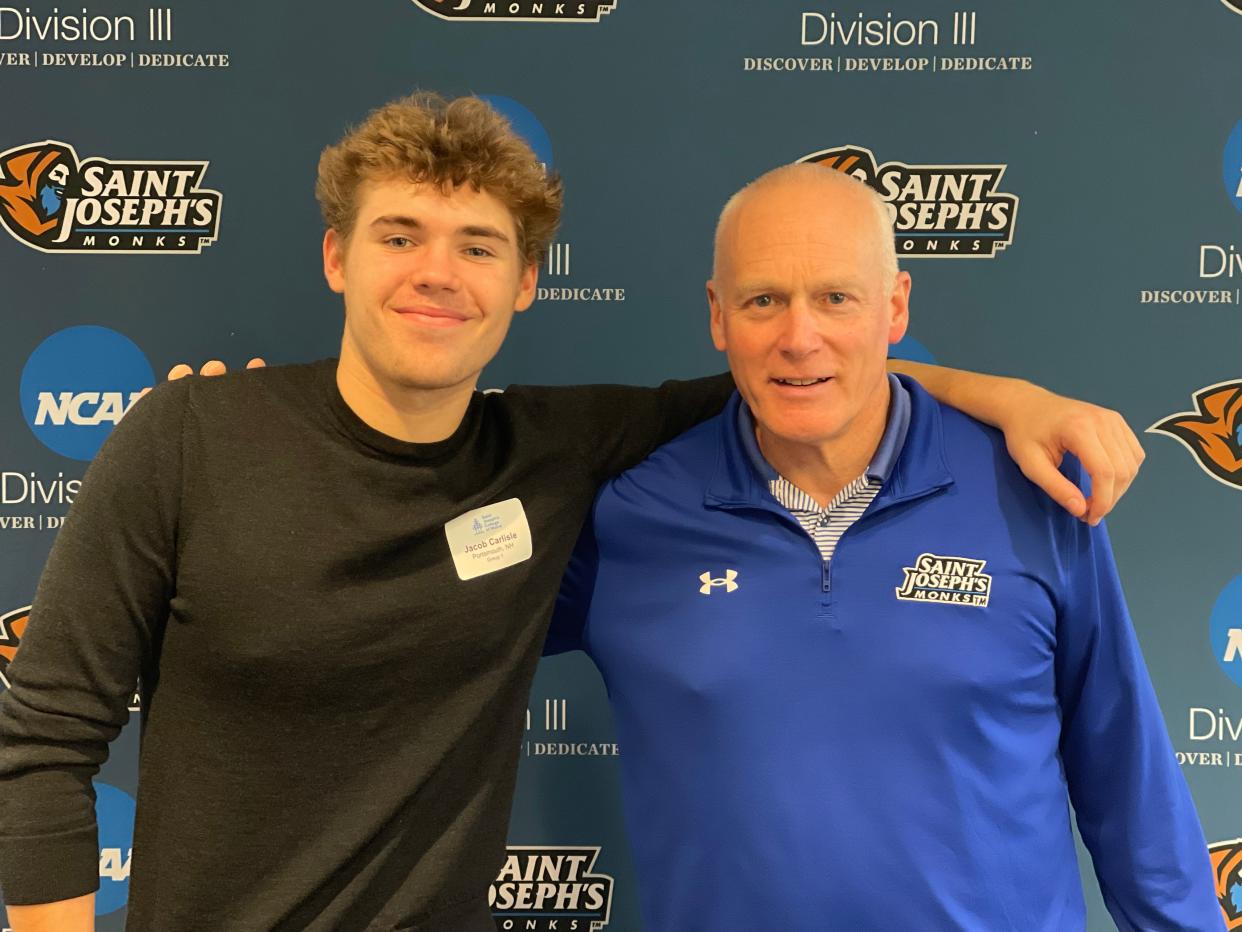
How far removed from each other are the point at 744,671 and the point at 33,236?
1716 millimetres

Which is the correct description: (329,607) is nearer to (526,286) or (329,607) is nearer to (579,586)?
(579,586)

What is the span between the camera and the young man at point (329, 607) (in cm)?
130

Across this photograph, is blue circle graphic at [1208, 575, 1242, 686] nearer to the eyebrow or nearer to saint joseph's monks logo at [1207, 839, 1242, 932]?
saint joseph's monks logo at [1207, 839, 1242, 932]

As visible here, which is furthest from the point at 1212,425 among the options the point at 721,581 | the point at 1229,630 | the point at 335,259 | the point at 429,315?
the point at 335,259

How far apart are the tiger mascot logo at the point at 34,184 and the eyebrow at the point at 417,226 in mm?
1049

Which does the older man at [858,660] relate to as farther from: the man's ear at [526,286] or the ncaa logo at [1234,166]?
the ncaa logo at [1234,166]

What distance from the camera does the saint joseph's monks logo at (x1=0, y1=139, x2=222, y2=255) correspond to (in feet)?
6.87

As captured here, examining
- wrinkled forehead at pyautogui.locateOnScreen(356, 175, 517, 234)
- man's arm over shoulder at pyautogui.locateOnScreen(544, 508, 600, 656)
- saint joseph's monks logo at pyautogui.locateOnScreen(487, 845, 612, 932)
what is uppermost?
wrinkled forehead at pyautogui.locateOnScreen(356, 175, 517, 234)

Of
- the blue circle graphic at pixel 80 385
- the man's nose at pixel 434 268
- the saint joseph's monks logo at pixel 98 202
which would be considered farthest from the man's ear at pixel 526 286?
the blue circle graphic at pixel 80 385

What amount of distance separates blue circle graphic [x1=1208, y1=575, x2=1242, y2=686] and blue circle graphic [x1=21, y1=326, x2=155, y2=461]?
2.31m

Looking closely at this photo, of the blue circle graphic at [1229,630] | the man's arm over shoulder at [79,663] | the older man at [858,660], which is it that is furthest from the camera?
the blue circle graphic at [1229,630]

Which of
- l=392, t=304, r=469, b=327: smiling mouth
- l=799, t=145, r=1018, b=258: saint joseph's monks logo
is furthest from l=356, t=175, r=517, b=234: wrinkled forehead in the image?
l=799, t=145, r=1018, b=258: saint joseph's monks logo

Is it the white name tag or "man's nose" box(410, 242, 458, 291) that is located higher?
"man's nose" box(410, 242, 458, 291)

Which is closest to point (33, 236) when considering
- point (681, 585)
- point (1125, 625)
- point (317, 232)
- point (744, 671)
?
point (317, 232)
